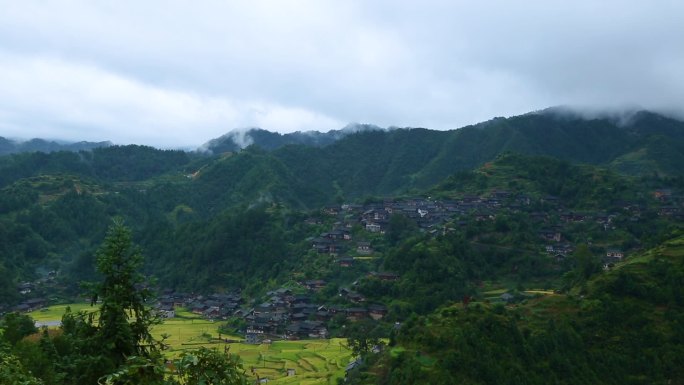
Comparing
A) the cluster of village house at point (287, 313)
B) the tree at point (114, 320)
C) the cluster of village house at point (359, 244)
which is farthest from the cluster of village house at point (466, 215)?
the tree at point (114, 320)

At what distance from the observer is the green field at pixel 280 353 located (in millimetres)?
30062

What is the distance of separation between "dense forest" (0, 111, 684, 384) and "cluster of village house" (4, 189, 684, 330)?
0.37 metres

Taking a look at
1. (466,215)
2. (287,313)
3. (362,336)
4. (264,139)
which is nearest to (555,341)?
(362,336)

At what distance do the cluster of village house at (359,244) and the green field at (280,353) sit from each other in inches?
108

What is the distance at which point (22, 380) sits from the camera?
22.0ft

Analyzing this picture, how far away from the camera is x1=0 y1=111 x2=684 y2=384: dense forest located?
89.7 feet

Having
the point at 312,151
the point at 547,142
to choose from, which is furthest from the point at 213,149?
the point at 547,142

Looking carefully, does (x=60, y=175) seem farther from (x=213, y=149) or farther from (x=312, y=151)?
(x=213, y=149)

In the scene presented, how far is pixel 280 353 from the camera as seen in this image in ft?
118

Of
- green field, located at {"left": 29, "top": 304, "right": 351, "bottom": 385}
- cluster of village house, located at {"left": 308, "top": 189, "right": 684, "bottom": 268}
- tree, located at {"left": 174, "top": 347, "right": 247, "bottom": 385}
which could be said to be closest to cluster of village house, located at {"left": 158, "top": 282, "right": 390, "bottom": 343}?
green field, located at {"left": 29, "top": 304, "right": 351, "bottom": 385}

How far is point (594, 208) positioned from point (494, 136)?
216 feet

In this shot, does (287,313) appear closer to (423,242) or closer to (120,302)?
(423,242)

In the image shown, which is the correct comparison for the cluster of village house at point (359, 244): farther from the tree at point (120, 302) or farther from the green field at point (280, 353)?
the tree at point (120, 302)

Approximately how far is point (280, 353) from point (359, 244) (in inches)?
968
